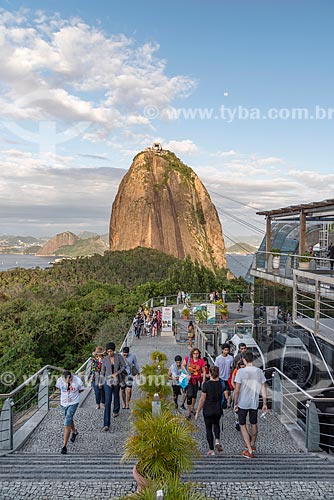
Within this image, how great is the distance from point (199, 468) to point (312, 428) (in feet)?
6.03

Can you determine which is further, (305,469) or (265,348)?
(265,348)

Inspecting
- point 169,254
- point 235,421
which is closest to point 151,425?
point 235,421

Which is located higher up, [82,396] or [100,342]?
[82,396]

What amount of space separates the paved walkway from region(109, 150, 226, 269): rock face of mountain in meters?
59.4

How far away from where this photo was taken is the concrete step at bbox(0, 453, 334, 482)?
4.72 m

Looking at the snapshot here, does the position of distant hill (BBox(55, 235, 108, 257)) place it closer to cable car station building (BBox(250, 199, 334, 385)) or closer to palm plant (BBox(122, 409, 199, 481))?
cable car station building (BBox(250, 199, 334, 385))

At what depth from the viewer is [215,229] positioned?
76.9m

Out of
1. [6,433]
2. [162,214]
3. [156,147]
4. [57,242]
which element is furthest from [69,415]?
[57,242]

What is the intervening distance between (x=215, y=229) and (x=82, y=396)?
229ft

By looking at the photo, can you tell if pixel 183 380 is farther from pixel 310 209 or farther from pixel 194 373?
pixel 310 209

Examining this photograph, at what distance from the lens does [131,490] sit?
4.43 meters

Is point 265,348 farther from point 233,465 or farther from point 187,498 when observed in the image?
point 187,498

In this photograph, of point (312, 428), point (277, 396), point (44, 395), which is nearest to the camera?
point (312, 428)

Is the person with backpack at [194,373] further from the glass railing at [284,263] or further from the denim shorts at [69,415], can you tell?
the glass railing at [284,263]
